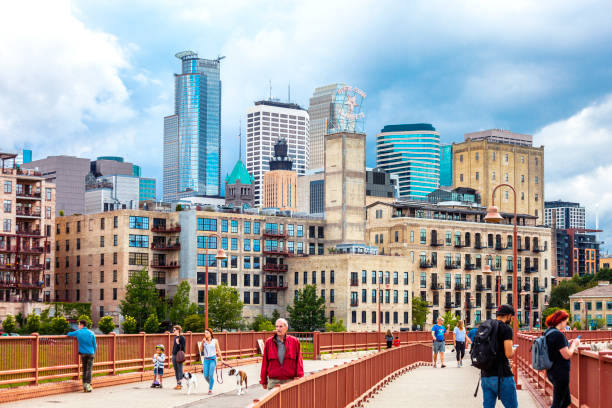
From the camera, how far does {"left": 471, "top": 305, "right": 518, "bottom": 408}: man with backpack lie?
18469mm

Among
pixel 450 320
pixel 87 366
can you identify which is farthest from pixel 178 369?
pixel 450 320

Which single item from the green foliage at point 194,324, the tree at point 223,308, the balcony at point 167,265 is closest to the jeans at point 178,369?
the green foliage at point 194,324

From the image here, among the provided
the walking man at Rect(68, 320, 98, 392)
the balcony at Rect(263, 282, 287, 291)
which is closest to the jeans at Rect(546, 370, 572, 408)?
the walking man at Rect(68, 320, 98, 392)

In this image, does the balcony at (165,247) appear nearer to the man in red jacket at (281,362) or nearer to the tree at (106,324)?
the tree at (106,324)

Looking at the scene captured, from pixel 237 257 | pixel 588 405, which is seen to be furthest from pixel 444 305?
pixel 588 405

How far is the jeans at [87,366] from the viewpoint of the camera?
103ft

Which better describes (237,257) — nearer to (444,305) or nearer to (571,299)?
(444,305)

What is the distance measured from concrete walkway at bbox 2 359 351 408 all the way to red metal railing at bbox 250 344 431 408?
363 centimetres

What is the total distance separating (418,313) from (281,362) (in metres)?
128

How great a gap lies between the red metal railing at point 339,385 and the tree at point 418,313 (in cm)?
10505

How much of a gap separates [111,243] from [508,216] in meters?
73.2

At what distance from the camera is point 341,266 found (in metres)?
140

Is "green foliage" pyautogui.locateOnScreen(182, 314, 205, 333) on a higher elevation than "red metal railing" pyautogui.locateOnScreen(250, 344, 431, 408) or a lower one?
lower

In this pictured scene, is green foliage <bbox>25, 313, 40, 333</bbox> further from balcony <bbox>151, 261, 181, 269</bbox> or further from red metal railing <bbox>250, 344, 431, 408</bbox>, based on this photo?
red metal railing <bbox>250, 344, 431, 408</bbox>
